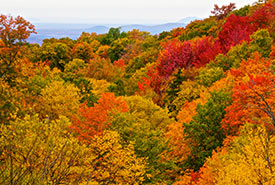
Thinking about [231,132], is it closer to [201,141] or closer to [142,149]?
[201,141]

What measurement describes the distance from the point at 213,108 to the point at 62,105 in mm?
18970

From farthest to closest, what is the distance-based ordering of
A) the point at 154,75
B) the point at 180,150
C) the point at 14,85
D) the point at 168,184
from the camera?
the point at 154,75 → the point at 180,150 → the point at 168,184 → the point at 14,85

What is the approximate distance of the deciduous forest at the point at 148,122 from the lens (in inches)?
555

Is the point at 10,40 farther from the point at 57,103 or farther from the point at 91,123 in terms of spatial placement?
the point at 57,103

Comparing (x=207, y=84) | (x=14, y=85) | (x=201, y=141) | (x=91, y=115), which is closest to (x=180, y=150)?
(x=201, y=141)

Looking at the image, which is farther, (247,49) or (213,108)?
(247,49)

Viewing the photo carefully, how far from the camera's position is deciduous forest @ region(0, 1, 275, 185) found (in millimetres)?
14094

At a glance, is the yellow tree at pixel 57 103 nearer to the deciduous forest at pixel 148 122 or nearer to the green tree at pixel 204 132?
the deciduous forest at pixel 148 122

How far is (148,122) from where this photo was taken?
28.1 m

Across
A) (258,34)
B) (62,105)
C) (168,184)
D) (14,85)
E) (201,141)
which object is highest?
(258,34)

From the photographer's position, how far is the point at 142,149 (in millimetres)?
21000

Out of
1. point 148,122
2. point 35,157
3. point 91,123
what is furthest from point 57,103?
point 35,157

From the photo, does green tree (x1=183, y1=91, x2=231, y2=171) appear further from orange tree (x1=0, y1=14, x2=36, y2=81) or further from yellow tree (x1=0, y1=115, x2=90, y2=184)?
orange tree (x1=0, y1=14, x2=36, y2=81)

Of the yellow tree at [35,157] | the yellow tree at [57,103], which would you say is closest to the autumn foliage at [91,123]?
the yellow tree at [35,157]
